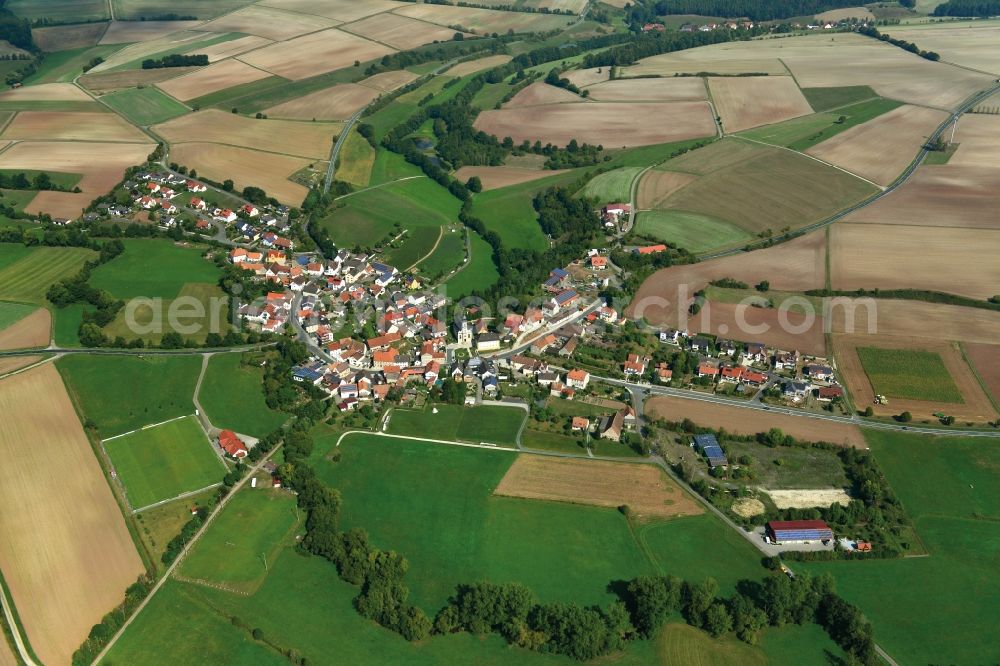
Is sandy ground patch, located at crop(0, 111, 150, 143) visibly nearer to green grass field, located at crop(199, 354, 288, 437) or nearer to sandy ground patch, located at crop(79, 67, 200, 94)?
sandy ground patch, located at crop(79, 67, 200, 94)

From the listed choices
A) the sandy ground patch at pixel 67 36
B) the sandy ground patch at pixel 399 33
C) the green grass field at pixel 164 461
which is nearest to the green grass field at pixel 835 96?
the sandy ground patch at pixel 399 33

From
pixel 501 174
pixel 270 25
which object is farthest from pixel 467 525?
pixel 270 25

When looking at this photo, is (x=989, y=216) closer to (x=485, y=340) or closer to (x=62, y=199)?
(x=485, y=340)

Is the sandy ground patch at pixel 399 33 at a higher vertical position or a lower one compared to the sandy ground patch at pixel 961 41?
higher

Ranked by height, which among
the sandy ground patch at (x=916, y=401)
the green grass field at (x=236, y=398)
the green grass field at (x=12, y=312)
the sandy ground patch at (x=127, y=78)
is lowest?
the sandy ground patch at (x=916, y=401)

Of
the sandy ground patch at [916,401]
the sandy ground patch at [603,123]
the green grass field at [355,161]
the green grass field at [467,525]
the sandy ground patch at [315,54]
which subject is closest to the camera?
the green grass field at [467,525]

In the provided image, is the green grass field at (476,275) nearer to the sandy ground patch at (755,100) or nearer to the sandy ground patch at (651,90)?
the sandy ground patch at (755,100)

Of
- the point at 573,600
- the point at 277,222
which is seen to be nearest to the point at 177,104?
the point at 277,222
